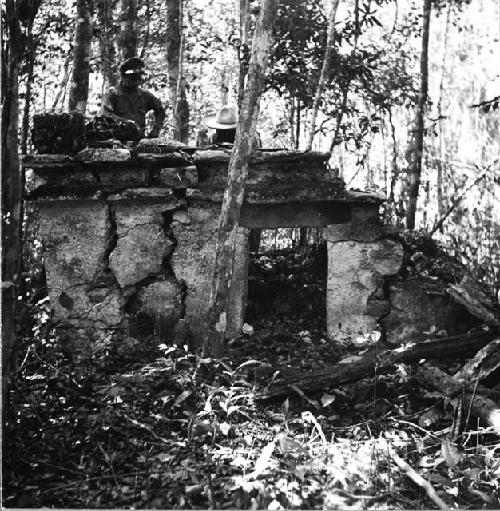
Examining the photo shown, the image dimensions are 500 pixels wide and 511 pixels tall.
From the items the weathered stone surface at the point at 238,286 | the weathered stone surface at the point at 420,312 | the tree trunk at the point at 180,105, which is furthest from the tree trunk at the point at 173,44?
the weathered stone surface at the point at 420,312

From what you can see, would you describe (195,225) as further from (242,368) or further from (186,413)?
(186,413)

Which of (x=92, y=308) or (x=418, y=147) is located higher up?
(x=418, y=147)

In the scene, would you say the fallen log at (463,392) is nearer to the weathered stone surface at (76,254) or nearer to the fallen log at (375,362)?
the fallen log at (375,362)

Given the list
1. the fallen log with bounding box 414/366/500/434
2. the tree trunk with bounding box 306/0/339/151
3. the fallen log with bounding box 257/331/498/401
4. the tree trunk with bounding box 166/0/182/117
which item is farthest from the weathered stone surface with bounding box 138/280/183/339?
the tree trunk with bounding box 166/0/182/117

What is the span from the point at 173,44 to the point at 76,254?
4333 mm

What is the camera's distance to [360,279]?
5.16 metres

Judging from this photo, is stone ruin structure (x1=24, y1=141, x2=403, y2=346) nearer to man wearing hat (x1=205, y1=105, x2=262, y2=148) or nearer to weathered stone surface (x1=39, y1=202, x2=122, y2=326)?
weathered stone surface (x1=39, y1=202, x2=122, y2=326)

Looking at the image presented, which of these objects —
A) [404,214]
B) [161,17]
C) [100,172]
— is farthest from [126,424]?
[161,17]

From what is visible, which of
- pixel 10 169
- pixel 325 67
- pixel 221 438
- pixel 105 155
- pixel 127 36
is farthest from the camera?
pixel 127 36

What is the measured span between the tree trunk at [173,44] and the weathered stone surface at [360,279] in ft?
13.3

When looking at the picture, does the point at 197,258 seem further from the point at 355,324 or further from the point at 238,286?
the point at 355,324

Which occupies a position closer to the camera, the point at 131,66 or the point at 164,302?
the point at 164,302

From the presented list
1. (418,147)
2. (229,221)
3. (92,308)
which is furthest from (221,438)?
(418,147)

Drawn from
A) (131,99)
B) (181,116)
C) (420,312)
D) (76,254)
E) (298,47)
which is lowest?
(420,312)
